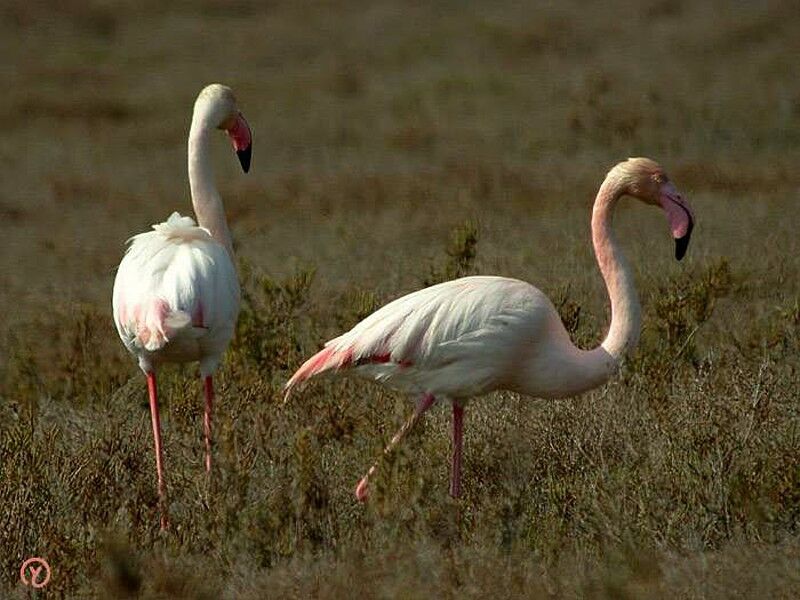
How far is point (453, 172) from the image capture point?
576 inches

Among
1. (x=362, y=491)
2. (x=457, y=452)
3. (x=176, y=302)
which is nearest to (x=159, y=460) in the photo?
(x=176, y=302)

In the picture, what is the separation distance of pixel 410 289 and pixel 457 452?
336 centimetres

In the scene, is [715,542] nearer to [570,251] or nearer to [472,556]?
[472,556]

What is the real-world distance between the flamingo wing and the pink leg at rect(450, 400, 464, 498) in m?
0.16

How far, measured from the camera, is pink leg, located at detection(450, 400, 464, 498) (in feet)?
20.2

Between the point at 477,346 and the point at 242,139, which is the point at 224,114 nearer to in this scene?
the point at 242,139

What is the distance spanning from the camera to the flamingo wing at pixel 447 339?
6.13 metres

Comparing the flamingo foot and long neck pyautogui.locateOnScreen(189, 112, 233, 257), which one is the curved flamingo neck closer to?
the flamingo foot

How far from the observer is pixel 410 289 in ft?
31.2

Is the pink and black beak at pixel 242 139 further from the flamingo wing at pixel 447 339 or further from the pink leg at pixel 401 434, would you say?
the pink leg at pixel 401 434

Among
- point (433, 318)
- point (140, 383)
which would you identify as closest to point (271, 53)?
point (140, 383)

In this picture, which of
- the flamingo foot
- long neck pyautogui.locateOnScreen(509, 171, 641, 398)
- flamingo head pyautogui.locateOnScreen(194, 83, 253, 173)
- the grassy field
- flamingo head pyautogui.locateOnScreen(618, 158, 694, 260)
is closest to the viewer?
the grassy field

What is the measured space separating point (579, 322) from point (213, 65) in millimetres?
14149

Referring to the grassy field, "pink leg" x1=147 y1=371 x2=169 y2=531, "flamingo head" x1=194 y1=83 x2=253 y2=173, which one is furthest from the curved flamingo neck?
"flamingo head" x1=194 y1=83 x2=253 y2=173
